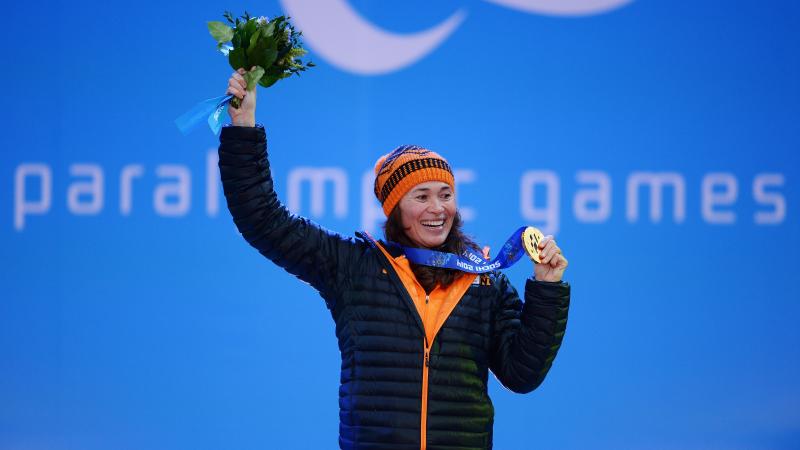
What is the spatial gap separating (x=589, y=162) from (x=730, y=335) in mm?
901

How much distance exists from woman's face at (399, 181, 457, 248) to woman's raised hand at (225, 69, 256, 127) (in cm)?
42

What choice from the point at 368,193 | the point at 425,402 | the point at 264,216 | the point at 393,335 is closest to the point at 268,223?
the point at 264,216

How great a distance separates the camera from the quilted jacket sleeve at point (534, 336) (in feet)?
7.18

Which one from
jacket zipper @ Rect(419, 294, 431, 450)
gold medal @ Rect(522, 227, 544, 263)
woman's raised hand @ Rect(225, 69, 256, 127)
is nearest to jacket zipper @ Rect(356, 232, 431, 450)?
jacket zipper @ Rect(419, 294, 431, 450)

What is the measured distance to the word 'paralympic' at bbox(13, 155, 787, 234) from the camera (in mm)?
3664

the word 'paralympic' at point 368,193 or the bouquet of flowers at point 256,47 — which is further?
the word 'paralympic' at point 368,193

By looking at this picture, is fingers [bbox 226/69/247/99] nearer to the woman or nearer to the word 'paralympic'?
the woman

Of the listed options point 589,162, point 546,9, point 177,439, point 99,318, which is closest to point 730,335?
point 589,162

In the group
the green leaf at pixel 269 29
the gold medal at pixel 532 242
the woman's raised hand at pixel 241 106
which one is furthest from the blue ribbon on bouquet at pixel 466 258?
the green leaf at pixel 269 29

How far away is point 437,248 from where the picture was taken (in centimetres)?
237

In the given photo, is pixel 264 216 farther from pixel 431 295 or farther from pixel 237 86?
pixel 431 295

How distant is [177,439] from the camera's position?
A: 146 inches

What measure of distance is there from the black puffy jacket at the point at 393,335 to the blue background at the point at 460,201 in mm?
1491

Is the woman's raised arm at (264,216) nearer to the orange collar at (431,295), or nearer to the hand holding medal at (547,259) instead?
the orange collar at (431,295)
